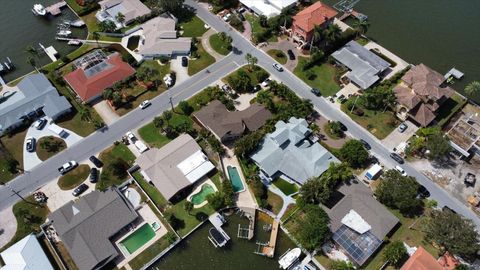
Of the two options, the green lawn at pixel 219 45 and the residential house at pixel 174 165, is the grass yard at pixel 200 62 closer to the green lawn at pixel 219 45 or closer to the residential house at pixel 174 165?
the green lawn at pixel 219 45

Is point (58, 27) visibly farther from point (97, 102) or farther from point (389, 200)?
point (389, 200)

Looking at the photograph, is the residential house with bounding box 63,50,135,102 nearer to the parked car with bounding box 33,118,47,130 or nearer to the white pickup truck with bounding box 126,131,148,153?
the parked car with bounding box 33,118,47,130

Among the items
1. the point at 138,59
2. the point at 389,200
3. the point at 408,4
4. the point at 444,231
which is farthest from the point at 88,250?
the point at 408,4

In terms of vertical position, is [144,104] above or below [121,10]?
below

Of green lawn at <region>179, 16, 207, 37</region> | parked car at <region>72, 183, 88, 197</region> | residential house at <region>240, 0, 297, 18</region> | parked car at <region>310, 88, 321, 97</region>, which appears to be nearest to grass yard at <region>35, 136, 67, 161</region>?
parked car at <region>72, 183, 88, 197</region>

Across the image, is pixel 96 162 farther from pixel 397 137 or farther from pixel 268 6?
pixel 397 137

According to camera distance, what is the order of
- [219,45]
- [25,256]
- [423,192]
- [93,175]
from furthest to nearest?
[219,45]
[93,175]
[423,192]
[25,256]

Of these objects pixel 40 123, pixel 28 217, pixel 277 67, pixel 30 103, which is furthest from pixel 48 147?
pixel 277 67
